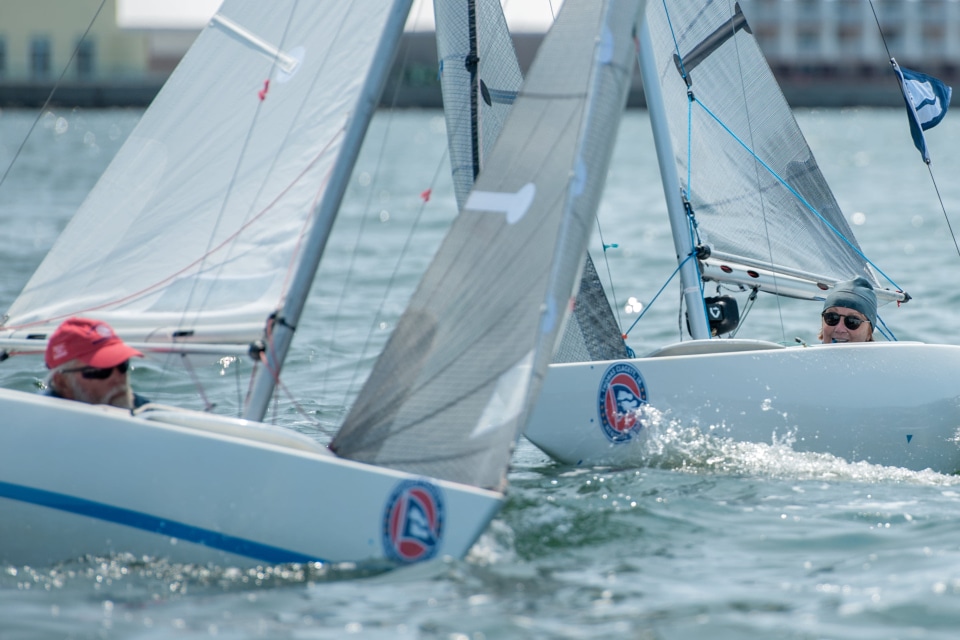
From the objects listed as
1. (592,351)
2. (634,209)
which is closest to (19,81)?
(634,209)

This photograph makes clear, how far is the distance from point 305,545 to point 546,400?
76.7 inches

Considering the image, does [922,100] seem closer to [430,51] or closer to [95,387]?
[95,387]

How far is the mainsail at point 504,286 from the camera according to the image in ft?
13.9

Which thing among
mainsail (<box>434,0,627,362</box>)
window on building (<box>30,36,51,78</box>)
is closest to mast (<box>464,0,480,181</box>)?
mainsail (<box>434,0,627,362</box>)

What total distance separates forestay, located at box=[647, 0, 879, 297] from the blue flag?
0.62 meters

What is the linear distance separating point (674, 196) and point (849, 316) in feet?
3.54

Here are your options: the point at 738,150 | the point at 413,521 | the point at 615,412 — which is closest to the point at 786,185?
the point at 738,150

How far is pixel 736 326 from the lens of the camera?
694 cm

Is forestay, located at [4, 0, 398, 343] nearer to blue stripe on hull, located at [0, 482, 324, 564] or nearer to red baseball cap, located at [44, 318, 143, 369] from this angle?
red baseball cap, located at [44, 318, 143, 369]

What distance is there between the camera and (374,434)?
448 cm

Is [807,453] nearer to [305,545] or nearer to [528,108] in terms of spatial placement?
[528,108]

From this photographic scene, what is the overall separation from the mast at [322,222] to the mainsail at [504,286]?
41 cm

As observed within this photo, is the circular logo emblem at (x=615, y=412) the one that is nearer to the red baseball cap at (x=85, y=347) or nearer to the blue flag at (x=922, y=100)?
the red baseball cap at (x=85, y=347)

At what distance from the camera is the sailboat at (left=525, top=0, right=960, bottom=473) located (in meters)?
5.88
